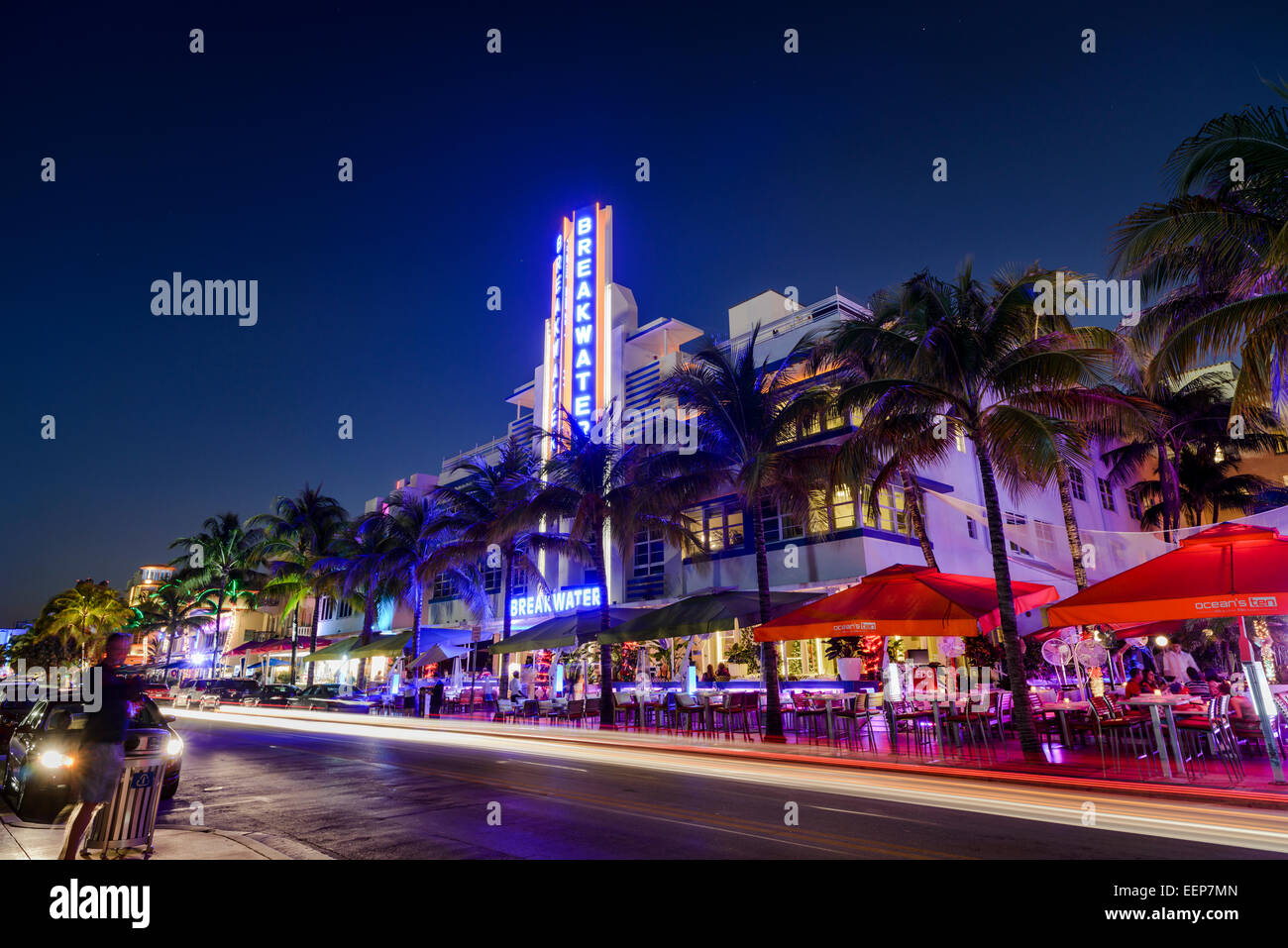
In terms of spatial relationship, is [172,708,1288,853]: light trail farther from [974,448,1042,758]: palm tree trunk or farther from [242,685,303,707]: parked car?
[242,685,303,707]: parked car

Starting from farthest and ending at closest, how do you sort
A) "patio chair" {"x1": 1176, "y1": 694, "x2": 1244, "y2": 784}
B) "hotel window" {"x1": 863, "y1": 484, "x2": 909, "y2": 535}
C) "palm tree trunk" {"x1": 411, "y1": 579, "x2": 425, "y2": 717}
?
1. "palm tree trunk" {"x1": 411, "y1": 579, "x2": 425, "y2": 717}
2. "hotel window" {"x1": 863, "y1": 484, "x2": 909, "y2": 535}
3. "patio chair" {"x1": 1176, "y1": 694, "x2": 1244, "y2": 784}

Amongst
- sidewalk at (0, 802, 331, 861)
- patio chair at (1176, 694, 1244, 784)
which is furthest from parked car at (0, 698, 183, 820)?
patio chair at (1176, 694, 1244, 784)

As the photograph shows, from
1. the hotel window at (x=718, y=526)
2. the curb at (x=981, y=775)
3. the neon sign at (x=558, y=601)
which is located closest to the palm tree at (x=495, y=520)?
the neon sign at (x=558, y=601)

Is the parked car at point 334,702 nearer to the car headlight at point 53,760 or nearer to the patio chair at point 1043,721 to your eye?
the car headlight at point 53,760

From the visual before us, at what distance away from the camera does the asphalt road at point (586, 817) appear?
21.3 ft

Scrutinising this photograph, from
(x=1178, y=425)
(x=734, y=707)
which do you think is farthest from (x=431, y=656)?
(x=1178, y=425)

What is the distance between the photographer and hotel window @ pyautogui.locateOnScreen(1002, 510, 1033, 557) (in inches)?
1041

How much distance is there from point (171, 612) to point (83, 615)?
8340 mm

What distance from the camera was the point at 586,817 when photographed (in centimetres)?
809

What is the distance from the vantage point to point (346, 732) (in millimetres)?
21188

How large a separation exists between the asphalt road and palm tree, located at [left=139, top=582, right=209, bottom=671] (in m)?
57.0

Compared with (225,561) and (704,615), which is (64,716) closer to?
(704,615)
